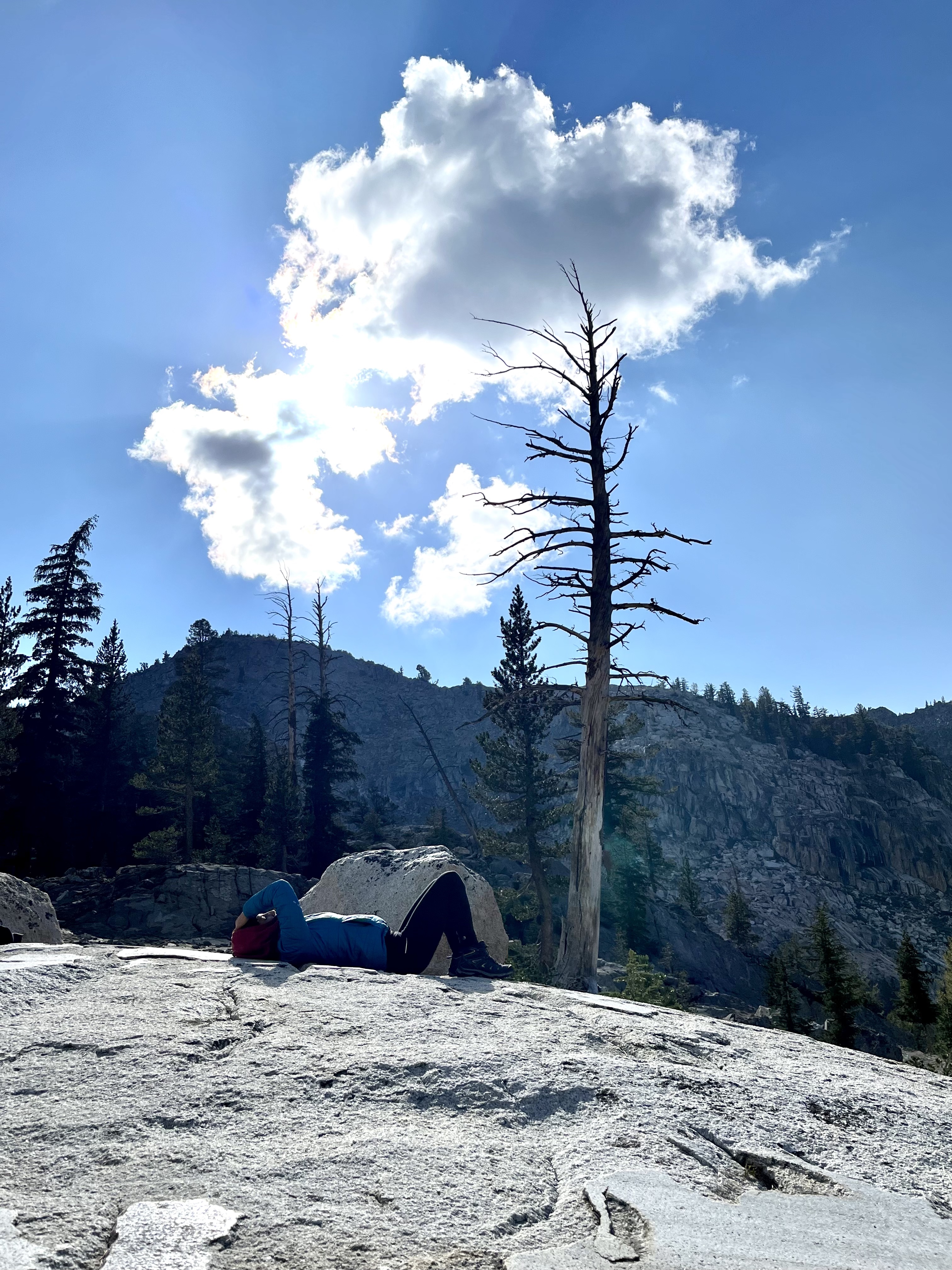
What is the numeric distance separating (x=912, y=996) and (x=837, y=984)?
7532mm

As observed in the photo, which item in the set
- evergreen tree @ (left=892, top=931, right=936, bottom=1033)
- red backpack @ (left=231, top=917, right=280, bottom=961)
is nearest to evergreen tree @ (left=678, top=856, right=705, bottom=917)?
evergreen tree @ (left=892, top=931, right=936, bottom=1033)

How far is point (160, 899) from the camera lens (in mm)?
23484

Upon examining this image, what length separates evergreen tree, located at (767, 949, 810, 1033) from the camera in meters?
24.2

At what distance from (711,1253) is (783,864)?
84720mm

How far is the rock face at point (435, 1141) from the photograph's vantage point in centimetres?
216

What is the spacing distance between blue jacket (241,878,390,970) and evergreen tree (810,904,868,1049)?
22516 mm

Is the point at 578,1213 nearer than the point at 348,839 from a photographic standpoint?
Yes

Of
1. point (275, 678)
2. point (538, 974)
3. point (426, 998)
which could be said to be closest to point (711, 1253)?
point (426, 998)

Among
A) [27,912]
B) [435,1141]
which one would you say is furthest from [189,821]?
[435,1141]

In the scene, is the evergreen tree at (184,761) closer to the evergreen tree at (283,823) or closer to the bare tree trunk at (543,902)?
the evergreen tree at (283,823)

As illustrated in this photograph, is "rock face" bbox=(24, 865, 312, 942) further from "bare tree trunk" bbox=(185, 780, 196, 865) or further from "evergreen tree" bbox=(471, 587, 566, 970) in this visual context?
"evergreen tree" bbox=(471, 587, 566, 970)

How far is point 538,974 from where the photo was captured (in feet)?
52.6

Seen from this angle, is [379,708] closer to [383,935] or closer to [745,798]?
[745,798]

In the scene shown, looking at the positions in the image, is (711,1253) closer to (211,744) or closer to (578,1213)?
(578,1213)
